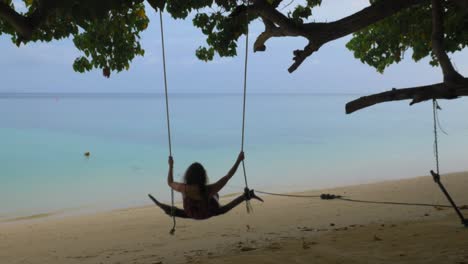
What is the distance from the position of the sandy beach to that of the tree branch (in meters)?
1.33

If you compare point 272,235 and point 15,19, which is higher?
point 15,19

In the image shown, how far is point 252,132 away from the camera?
2823cm

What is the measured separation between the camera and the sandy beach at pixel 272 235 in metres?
3.92

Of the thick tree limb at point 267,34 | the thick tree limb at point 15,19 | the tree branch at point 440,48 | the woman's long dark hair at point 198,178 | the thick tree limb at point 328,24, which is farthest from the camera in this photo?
the thick tree limb at point 267,34

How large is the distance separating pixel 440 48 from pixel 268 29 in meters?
1.63

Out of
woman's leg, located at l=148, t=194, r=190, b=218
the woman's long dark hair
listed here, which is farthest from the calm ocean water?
the woman's long dark hair

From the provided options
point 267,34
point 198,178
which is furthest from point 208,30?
point 198,178

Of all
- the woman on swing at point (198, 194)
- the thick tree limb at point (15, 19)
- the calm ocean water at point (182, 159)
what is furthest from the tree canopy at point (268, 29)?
the calm ocean water at point (182, 159)

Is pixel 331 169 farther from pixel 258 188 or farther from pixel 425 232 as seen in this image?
pixel 425 232

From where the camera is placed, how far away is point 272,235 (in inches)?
222

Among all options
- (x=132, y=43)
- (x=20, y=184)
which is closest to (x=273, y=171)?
(x=20, y=184)

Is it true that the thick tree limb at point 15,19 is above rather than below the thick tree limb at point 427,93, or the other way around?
above

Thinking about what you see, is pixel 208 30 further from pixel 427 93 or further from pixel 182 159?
pixel 182 159

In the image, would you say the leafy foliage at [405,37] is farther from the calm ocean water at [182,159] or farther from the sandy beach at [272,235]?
the calm ocean water at [182,159]
